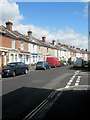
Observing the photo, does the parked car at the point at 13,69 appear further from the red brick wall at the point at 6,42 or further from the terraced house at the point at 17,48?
the red brick wall at the point at 6,42

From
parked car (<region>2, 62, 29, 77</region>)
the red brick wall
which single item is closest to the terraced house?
the red brick wall

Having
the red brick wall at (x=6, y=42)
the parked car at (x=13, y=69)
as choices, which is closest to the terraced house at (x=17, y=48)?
the red brick wall at (x=6, y=42)

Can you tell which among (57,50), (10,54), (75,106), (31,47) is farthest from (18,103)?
(57,50)

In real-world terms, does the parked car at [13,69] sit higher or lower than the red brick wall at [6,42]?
lower

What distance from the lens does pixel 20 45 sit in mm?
53938

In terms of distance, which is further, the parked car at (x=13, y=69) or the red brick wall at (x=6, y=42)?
the red brick wall at (x=6, y=42)

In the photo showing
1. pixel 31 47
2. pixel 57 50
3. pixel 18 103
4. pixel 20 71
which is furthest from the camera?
pixel 57 50

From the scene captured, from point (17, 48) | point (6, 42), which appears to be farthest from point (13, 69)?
point (17, 48)

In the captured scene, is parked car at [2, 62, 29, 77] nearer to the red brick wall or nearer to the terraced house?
the terraced house

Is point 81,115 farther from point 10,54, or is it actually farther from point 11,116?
point 10,54

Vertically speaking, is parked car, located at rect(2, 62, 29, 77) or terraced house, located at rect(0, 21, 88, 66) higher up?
terraced house, located at rect(0, 21, 88, 66)

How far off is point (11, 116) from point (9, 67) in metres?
21.7

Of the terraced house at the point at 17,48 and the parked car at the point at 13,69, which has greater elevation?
the terraced house at the point at 17,48

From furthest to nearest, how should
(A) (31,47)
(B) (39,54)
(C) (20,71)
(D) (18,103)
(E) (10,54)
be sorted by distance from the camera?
(B) (39,54) → (A) (31,47) → (E) (10,54) → (C) (20,71) → (D) (18,103)
